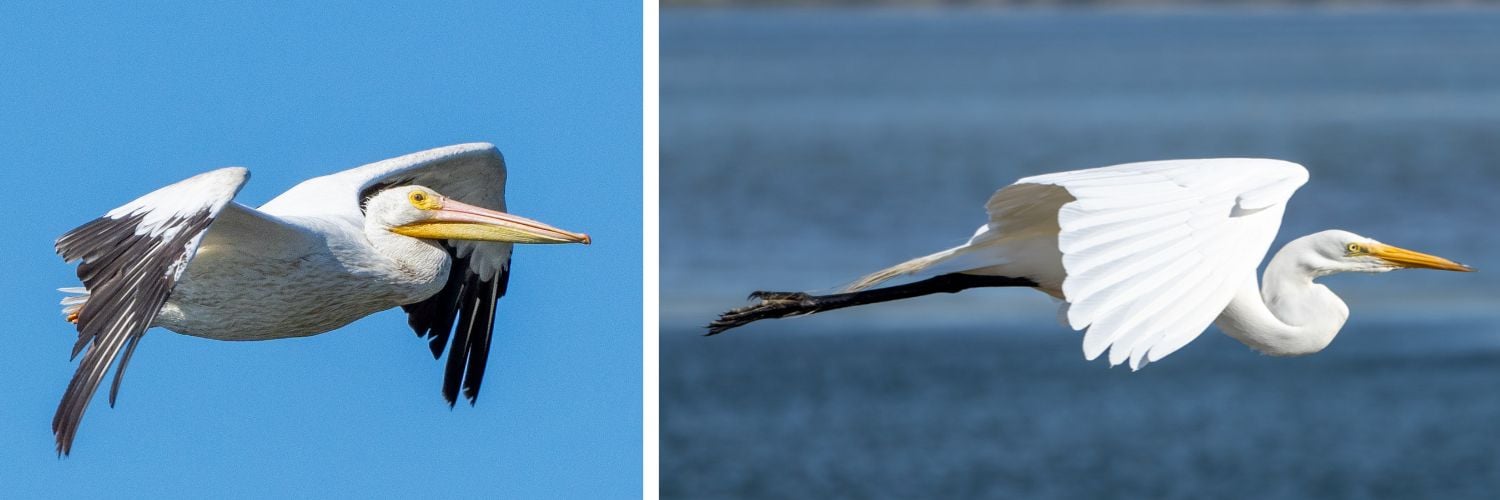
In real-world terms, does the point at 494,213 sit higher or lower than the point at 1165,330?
higher

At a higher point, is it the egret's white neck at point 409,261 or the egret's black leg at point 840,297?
the egret's white neck at point 409,261

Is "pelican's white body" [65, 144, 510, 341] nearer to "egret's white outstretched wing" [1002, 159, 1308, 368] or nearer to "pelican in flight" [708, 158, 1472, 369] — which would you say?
"pelican in flight" [708, 158, 1472, 369]

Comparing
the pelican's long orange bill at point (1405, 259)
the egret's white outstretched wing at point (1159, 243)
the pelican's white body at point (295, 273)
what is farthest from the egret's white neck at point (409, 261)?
the pelican's long orange bill at point (1405, 259)

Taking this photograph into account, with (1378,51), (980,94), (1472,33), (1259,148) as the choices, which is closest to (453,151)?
(1259,148)

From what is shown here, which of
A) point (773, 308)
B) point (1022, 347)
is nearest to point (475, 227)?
point (773, 308)

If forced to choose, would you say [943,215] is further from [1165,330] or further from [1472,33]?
[1472,33]

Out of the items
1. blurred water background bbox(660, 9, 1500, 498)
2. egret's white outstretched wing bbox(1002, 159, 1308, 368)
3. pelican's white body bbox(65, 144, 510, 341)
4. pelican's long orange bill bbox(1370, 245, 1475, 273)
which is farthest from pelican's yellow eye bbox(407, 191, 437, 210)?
blurred water background bbox(660, 9, 1500, 498)

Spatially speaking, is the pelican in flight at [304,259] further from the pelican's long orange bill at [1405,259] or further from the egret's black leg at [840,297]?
the pelican's long orange bill at [1405,259]

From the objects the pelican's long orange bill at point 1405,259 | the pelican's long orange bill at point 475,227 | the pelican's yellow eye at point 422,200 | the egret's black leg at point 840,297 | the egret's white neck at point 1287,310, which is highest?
the pelican's yellow eye at point 422,200
